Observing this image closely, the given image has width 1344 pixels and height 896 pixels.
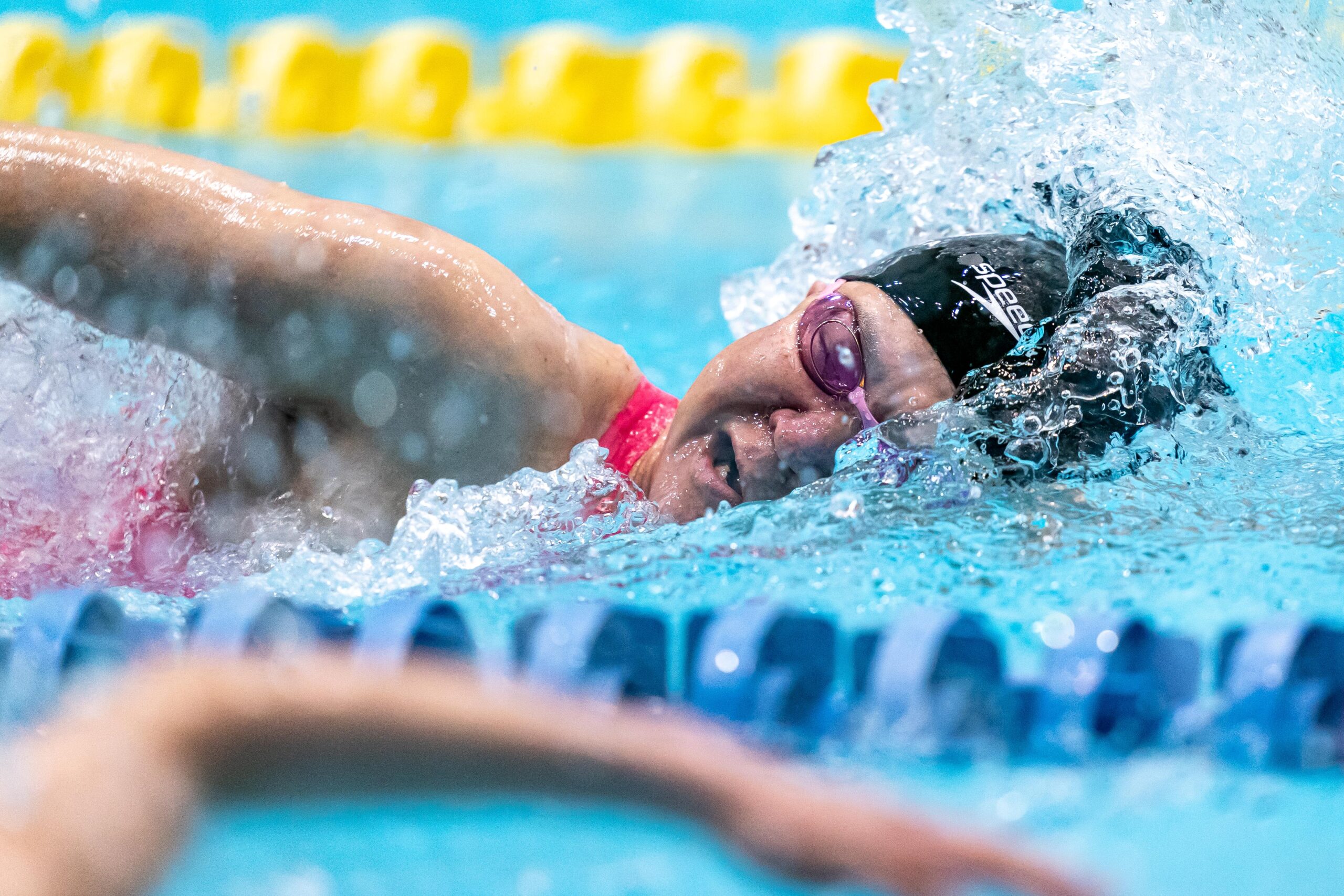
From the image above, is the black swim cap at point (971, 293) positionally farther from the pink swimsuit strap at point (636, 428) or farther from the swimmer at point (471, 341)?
the pink swimsuit strap at point (636, 428)

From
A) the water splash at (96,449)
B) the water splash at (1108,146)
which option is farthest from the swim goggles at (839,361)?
the water splash at (96,449)

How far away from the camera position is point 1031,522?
1656 mm

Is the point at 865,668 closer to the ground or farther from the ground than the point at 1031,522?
closer to the ground

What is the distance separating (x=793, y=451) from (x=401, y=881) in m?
0.90

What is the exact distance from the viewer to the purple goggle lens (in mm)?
1641

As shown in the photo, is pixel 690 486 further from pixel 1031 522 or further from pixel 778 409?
pixel 1031 522

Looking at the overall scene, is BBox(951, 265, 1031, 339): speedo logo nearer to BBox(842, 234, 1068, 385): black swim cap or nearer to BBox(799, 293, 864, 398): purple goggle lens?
BBox(842, 234, 1068, 385): black swim cap

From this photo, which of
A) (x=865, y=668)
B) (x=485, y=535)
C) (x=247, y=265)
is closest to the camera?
(x=865, y=668)

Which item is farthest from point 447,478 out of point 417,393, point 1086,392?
point 1086,392

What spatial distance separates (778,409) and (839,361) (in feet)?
0.37

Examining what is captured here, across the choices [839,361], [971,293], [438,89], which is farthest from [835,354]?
[438,89]

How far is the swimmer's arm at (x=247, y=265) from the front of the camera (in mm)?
1478

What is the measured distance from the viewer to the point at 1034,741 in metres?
1.26

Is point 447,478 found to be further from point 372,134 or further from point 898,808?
point 372,134
